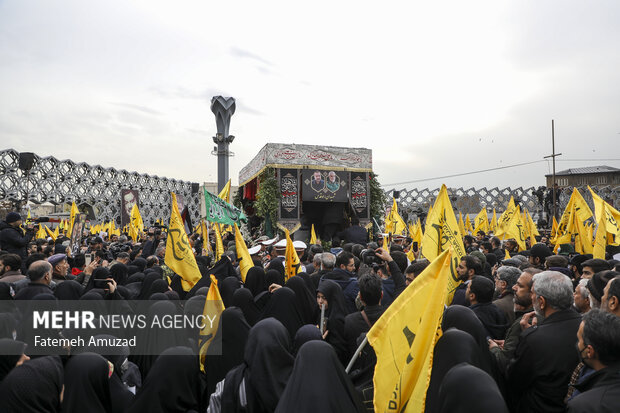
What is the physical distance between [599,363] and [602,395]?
243mm

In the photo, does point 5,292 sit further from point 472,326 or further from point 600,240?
point 600,240

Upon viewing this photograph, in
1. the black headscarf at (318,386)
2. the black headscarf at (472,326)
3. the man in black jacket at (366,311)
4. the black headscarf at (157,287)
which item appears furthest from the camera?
the black headscarf at (157,287)

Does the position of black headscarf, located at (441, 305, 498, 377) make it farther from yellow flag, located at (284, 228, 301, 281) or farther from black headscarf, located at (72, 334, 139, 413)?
yellow flag, located at (284, 228, 301, 281)

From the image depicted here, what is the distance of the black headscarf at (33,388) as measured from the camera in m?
2.71

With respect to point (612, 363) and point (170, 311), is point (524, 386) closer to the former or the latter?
point (612, 363)

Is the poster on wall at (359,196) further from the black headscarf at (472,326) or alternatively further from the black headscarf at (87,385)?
the black headscarf at (87,385)

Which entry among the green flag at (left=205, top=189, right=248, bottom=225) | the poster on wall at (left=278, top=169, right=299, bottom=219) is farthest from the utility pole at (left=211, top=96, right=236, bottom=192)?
the green flag at (left=205, top=189, right=248, bottom=225)

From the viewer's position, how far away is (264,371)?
289cm

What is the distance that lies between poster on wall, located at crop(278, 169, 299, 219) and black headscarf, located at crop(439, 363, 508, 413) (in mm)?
15789

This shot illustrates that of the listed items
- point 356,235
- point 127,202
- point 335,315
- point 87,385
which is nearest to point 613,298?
point 335,315

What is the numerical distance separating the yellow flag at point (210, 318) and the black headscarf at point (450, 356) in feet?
6.99

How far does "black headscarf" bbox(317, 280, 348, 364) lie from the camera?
402 cm

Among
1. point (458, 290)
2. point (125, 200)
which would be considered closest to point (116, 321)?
point (458, 290)

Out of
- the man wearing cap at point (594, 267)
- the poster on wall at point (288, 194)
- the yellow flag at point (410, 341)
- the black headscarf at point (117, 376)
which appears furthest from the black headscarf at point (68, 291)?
the poster on wall at point (288, 194)
